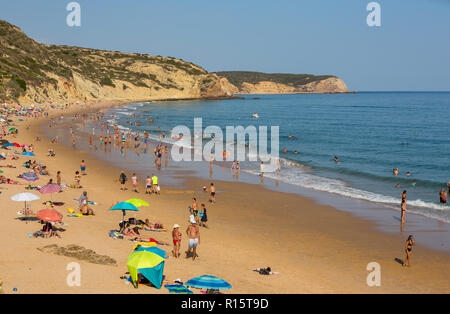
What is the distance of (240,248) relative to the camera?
16.4 m

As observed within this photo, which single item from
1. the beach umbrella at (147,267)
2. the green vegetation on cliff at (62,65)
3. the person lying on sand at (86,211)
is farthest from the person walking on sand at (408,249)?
the green vegetation on cliff at (62,65)

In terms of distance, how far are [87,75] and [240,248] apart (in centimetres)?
13361

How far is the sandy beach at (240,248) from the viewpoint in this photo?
12.0 meters

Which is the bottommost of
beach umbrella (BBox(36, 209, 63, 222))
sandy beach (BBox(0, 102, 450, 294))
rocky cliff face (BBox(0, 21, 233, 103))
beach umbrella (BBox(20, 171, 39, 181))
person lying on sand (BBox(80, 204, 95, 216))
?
sandy beach (BBox(0, 102, 450, 294))

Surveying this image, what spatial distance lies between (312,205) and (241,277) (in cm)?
1138

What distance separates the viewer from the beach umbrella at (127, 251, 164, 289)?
36.5 feet

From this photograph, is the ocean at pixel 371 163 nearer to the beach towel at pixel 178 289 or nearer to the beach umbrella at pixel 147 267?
the beach towel at pixel 178 289

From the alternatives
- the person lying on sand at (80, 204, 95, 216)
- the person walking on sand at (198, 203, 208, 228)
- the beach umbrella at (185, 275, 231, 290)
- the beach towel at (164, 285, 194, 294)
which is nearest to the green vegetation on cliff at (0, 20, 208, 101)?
the person lying on sand at (80, 204, 95, 216)

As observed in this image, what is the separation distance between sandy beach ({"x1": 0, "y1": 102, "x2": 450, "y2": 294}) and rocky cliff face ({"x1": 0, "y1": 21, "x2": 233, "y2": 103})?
61294 mm

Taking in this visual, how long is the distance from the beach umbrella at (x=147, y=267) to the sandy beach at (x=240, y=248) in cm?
27

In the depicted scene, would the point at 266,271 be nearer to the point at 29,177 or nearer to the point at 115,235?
the point at 115,235

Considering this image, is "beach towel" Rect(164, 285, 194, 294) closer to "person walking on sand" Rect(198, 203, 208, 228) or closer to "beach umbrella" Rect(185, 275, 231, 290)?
"beach umbrella" Rect(185, 275, 231, 290)
